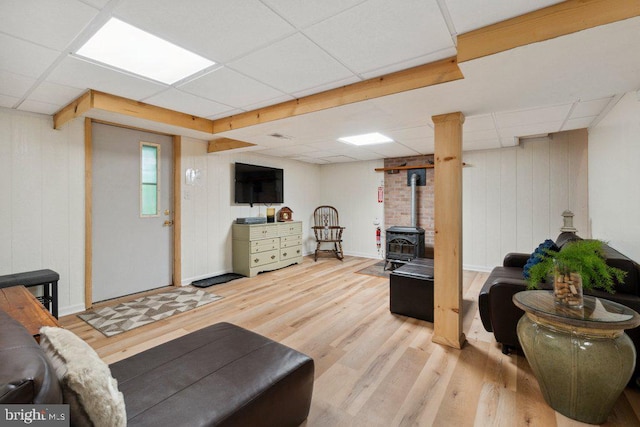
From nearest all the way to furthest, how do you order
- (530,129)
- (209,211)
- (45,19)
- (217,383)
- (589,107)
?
(217,383) < (45,19) < (589,107) < (530,129) < (209,211)

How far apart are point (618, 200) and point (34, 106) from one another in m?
5.69

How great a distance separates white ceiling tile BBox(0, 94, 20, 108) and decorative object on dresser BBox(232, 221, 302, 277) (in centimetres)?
300

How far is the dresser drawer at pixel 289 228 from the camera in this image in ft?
18.0

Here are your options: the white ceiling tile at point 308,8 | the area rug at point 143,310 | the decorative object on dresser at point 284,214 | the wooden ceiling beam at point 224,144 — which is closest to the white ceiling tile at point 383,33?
the white ceiling tile at point 308,8

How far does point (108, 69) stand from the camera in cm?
216

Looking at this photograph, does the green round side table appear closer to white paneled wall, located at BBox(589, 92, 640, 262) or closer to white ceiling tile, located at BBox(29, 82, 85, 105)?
white paneled wall, located at BBox(589, 92, 640, 262)

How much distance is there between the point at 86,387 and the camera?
0.81 m

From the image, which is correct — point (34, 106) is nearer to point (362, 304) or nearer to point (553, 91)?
point (362, 304)

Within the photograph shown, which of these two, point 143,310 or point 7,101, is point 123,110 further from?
point 143,310

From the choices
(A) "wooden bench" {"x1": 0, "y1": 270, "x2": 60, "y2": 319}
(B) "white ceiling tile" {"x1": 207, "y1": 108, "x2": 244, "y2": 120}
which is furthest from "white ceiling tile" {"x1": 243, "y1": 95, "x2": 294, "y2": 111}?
(A) "wooden bench" {"x1": 0, "y1": 270, "x2": 60, "y2": 319}

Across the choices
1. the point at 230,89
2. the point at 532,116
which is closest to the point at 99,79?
the point at 230,89

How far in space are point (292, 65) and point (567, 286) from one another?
230 cm

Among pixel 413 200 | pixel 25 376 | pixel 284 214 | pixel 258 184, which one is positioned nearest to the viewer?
pixel 25 376

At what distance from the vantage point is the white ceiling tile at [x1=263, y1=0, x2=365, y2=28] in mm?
1437
